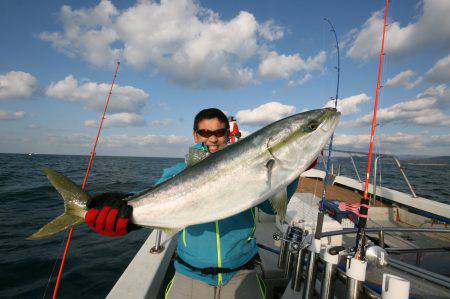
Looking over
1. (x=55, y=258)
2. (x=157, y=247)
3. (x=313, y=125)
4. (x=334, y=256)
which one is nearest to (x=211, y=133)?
(x=313, y=125)

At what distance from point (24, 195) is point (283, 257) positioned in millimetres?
21327

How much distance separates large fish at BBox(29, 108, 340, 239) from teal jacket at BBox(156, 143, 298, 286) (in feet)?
1.66

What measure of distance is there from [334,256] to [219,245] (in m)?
1.29

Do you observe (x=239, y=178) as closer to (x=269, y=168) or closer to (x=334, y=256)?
(x=269, y=168)

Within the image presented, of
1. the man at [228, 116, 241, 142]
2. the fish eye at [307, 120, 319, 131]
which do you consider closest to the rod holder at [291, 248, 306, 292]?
the fish eye at [307, 120, 319, 131]

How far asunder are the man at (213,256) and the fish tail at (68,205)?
14cm

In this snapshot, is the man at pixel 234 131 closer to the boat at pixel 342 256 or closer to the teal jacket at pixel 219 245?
the boat at pixel 342 256

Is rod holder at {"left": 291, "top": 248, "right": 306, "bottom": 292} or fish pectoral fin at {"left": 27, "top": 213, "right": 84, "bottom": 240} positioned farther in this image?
rod holder at {"left": 291, "top": 248, "right": 306, "bottom": 292}

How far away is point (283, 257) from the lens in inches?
171

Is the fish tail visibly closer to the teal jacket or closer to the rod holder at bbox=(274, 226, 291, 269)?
the teal jacket

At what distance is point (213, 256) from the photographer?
116 inches

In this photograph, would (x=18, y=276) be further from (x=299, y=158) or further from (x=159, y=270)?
(x=299, y=158)

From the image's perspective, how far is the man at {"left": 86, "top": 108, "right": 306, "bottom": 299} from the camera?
287 cm

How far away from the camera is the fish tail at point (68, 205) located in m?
2.83
